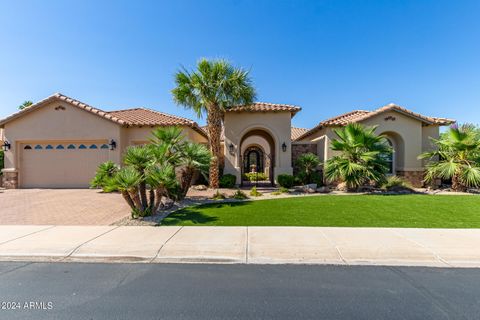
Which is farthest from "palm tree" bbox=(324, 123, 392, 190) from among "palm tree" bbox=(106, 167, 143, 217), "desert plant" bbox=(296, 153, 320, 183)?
"palm tree" bbox=(106, 167, 143, 217)

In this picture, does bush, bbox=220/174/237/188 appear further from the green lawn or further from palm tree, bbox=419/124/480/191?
palm tree, bbox=419/124/480/191

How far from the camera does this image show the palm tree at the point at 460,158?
503 inches

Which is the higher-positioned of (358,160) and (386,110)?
(386,110)

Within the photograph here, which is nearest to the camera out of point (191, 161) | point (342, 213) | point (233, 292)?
point (233, 292)

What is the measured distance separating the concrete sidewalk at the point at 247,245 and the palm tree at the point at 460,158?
28.7 ft

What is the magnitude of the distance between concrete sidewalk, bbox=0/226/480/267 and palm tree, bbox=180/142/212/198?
3.56 m

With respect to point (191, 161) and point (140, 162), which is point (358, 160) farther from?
point (140, 162)

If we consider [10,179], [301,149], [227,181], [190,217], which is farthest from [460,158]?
[10,179]

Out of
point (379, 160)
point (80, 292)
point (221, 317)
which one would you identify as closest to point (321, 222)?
point (221, 317)

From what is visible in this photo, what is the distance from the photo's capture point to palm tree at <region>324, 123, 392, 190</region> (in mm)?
12508

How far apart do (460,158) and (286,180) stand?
9950 mm

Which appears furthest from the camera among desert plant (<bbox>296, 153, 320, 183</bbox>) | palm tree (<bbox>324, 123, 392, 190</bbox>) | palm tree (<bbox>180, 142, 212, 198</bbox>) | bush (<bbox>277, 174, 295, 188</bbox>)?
desert plant (<bbox>296, 153, 320, 183</bbox>)

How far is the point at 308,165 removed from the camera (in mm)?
14703

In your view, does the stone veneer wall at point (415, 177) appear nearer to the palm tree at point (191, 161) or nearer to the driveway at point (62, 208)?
the palm tree at point (191, 161)
